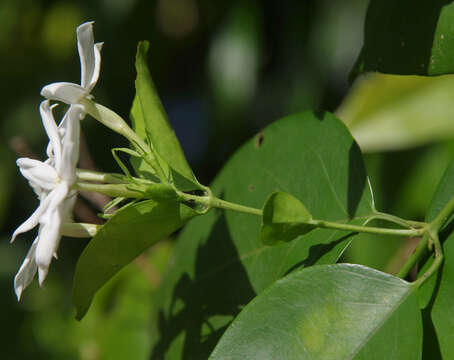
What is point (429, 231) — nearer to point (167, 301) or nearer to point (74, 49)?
point (167, 301)

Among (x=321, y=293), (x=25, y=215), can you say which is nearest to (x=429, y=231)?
(x=321, y=293)

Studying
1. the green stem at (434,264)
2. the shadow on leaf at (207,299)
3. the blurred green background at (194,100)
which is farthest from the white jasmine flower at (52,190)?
the blurred green background at (194,100)

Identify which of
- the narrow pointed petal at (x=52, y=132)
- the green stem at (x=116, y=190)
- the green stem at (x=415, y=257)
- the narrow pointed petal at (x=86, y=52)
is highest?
the narrow pointed petal at (x=86, y=52)

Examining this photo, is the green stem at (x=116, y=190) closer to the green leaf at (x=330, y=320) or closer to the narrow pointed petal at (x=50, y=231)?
the narrow pointed petal at (x=50, y=231)

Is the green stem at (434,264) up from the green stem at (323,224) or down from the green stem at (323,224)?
down

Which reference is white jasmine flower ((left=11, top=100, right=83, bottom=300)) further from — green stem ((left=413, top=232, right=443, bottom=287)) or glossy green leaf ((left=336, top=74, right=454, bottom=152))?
glossy green leaf ((left=336, top=74, right=454, bottom=152))

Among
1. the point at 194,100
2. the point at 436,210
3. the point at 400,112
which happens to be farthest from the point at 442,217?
the point at 194,100
